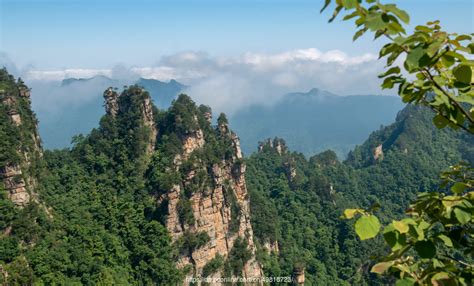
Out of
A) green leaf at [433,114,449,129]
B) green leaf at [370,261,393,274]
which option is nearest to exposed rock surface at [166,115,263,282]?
green leaf at [433,114,449,129]

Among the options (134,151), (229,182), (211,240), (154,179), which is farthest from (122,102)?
(211,240)

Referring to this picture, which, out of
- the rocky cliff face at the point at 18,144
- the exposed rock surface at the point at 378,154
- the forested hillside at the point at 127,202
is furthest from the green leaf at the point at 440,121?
the exposed rock surface at the point at 378,154

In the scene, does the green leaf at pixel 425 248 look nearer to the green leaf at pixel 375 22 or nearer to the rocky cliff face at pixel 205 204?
the green leaf at pixel 375 22

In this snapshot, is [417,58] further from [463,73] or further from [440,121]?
[440,121]

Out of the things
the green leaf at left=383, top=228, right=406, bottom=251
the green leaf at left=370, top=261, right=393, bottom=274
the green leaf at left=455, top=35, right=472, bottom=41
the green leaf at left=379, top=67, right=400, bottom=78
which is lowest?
the green leaf at left=370, top=261, right=393, bottom=274

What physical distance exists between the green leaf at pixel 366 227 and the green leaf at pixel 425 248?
0.35 meters

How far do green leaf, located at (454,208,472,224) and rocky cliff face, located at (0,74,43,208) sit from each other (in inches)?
1295

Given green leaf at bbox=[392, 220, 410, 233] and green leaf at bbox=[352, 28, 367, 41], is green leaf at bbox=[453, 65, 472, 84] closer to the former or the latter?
green leaf at bbox=[352, 28, 367, 41]

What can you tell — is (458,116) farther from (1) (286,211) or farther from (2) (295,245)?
(1) (286,211)

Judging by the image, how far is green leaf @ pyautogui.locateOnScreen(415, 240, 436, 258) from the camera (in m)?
2.55

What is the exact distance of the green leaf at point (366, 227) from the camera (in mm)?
2393

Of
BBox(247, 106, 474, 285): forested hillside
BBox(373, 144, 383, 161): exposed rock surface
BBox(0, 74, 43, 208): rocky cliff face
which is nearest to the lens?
BBox(0, 74, 43, 208): rocky cliff face

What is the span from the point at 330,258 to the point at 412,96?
171ft

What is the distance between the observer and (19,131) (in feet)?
113
